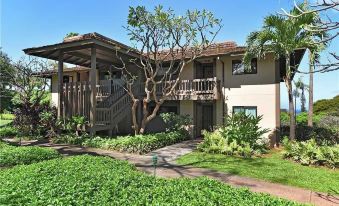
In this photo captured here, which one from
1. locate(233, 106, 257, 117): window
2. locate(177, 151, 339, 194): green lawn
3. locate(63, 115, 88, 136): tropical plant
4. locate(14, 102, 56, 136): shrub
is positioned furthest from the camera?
locate(14, 102, 56, 136): shrub

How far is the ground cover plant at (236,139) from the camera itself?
13828 millimetres

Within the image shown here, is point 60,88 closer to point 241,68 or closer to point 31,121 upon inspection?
point 31,121

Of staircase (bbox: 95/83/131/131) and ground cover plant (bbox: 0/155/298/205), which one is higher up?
staircase (bbox: 95/83/131/131)

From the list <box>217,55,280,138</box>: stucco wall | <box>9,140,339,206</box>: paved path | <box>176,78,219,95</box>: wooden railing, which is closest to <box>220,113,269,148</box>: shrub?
<box>9,140,339,206</box>: paved path

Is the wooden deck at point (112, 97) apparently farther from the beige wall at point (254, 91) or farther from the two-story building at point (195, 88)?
the beige wall at point (254, 91)

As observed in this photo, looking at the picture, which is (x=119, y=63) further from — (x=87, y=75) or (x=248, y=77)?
(x=248, y=77)

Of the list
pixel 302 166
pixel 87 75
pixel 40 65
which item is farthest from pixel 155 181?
pixel 40 65

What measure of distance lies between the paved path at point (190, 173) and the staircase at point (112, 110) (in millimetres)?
2560

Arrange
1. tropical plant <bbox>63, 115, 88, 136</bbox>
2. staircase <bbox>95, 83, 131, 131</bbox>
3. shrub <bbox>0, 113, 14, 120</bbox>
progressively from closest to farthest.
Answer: tropical plant <bbox>63, 115, 88, 136</bbox>, staircase <bbox>95, 83, 131, 131</bbox>, shrub <bbox>0, 113, 14, 120</bbox>

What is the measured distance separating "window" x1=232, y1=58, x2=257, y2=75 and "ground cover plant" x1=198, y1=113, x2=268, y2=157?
3978mm

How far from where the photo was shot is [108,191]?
5332 millimetres

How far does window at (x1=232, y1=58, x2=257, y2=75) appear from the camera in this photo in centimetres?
1816

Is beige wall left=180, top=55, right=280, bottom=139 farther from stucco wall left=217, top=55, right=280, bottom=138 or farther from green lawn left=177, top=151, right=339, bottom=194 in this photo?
green lawn left=177, top=151, right=339, bottom=194

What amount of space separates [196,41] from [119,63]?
25.5ft
